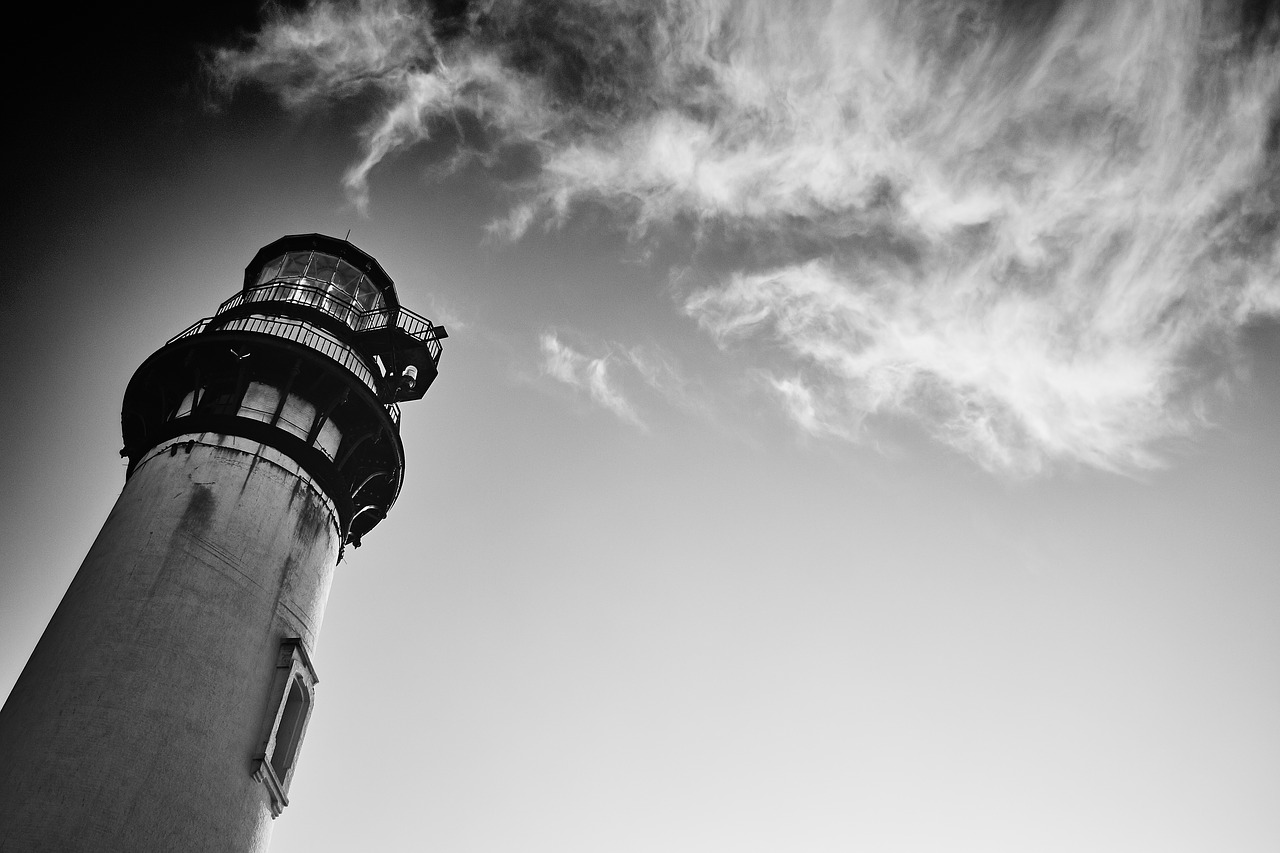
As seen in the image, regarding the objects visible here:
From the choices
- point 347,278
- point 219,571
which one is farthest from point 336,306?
point 219,571

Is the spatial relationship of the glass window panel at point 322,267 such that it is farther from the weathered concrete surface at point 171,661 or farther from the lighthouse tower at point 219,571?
the weathered concrete surface at point 171,661

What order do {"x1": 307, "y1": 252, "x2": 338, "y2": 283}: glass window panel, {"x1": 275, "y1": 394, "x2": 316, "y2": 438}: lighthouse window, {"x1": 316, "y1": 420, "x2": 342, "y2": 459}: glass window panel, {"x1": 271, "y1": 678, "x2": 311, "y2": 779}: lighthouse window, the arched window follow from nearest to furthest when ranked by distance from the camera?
the arched window → {"x1": 271, "y1": 678, "x2": 311, "y2": 779}: lighthouse window → {"x1": 275, "y1": 394, "x2": 316, "y2": 438}: lighthouse window → {"x1": 316, "y1": 420, "x2": 342, "y2": 459}: glass window panel → {"x1": 307, "y1": 252, "x2": 338, "y2": 283}: glass window panel

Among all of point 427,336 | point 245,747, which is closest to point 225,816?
point 245,747

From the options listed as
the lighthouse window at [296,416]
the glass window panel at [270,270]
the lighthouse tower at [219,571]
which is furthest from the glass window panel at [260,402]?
the glass window panel at [270,270]

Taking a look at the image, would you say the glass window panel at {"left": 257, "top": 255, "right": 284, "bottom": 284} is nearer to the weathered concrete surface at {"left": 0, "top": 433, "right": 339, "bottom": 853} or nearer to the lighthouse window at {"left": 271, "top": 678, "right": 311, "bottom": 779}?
the weathered concrete surface at {"left": 0, "top": 433, "right": 339, "bottom": 853}

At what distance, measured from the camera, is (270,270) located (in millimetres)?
24266

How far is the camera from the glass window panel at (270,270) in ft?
78.7

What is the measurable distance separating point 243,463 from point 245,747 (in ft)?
19.3

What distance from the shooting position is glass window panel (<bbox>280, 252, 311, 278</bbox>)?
23828mm

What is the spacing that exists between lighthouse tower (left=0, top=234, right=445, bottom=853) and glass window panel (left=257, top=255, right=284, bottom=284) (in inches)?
2.7

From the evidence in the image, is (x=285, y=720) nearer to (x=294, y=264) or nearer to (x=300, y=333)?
(x=300, y=333)

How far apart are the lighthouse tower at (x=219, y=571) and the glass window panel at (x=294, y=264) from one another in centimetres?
5

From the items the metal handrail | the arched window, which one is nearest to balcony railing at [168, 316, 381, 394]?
the metal handrail

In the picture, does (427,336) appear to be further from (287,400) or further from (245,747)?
(245,747)
